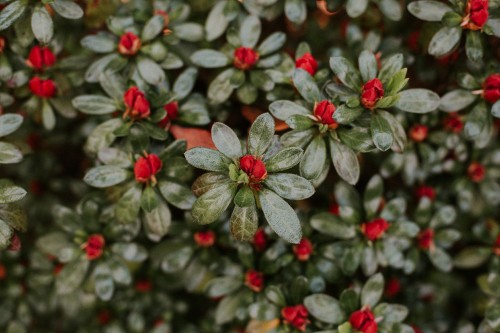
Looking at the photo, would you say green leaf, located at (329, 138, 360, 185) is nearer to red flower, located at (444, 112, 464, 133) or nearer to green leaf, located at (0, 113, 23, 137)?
red flower, located at (444, 112, 464, 133)

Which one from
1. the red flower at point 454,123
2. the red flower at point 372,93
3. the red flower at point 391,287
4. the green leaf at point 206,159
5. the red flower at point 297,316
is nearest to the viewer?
the green leaf at point 206,159

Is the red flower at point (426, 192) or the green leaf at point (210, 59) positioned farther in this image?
the red flower at point (426, 192)

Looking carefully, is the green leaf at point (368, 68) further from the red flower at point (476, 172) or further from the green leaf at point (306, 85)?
the red flower at point (476, 172)

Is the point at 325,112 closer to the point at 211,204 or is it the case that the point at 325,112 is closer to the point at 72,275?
the point at 211,204

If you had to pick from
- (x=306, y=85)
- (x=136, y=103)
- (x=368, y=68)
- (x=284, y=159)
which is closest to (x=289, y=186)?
(x=284, y=159)

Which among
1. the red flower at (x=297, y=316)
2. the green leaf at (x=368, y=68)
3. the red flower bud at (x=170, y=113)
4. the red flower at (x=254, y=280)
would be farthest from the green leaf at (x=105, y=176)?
the green leaf at (x=368, y=68)

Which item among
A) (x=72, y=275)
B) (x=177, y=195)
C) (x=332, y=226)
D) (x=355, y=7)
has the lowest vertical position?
(x=72, y=275)

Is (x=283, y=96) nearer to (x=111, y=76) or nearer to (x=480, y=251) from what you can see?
(x=111, y=76)
